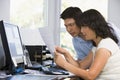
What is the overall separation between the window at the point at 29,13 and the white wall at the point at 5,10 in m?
0.19

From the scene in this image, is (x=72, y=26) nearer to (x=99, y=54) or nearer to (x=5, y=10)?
(x=99, y=54)

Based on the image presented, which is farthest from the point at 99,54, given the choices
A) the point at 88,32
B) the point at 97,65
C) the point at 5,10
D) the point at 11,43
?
the point at 5,10

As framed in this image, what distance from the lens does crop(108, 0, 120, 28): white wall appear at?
399 centimetres

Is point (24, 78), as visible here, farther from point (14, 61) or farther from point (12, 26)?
point (12, 26)

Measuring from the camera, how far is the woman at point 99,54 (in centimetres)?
149

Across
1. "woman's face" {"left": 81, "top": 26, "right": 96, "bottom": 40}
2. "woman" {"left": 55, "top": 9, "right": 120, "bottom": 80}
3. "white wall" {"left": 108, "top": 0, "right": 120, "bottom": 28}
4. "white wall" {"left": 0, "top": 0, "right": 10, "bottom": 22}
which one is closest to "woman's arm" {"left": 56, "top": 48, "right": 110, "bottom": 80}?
"woman" {"left": 55, "top": 9, "right": 120, "bottom": 80}

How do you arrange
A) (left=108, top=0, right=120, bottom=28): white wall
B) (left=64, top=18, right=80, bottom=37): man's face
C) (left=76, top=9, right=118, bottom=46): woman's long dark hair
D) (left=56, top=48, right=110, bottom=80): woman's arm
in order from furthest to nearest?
(left=108, top=0, right=120, bottom=28): white wall, (left=64, top=18, right=80, bottom=37): man's face, (left=76, top=9, right=118, bottom=46): woman's long dark hair, (left=56, top=48, right=110, bottom=80): woman's arm

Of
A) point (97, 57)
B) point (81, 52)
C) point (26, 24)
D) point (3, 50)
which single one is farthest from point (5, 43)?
point (26, 24)

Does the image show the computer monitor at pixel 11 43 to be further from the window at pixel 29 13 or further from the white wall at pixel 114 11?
the white wall at pixel 114 11

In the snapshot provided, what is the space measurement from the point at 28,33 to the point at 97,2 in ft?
6.45

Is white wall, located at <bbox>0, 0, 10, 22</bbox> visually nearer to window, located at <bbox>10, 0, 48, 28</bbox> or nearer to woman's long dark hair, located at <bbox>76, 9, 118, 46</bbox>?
window, located at <bbox>10, 0, 48, 28</bbox>

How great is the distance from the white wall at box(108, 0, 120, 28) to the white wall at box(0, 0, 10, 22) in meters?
1.60

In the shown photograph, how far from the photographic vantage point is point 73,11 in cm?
189

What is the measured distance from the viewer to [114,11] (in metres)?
4.00
